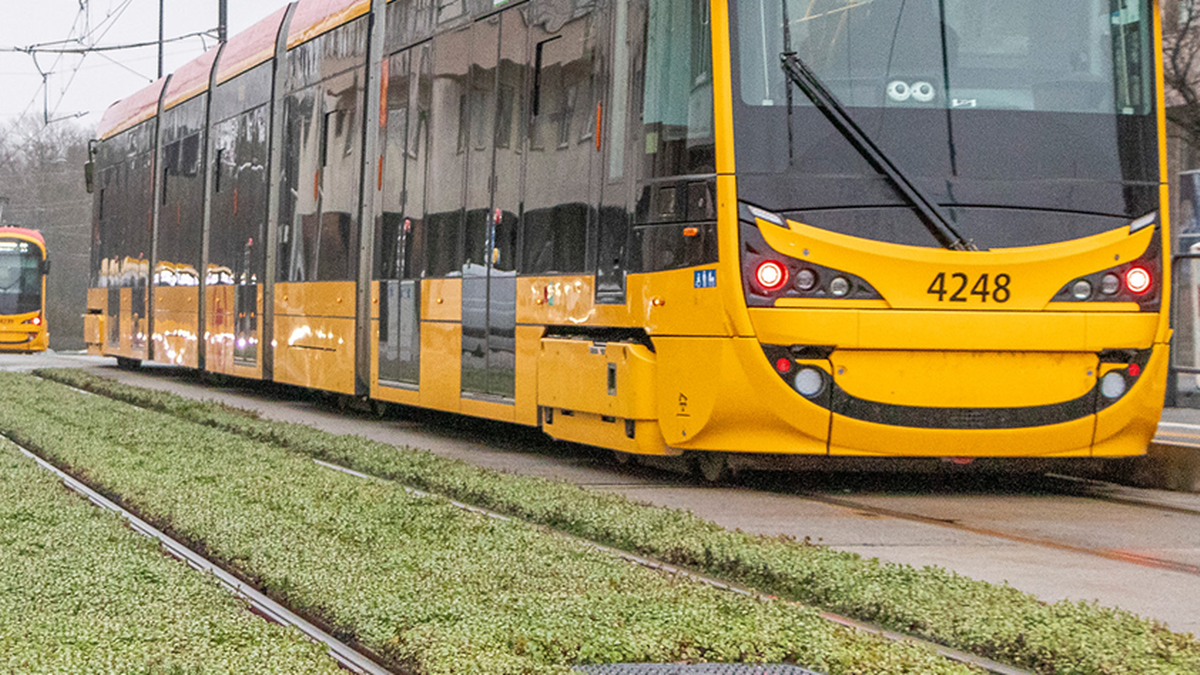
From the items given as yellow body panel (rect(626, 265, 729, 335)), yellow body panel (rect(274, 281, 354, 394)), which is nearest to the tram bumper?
yellow body panel (rect(626, 265, 729, 335))

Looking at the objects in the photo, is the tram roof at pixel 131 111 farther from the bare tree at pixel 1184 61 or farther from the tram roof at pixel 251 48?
the bare tree at pixel 1184 61

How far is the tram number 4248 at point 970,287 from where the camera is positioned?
8359 millimetres

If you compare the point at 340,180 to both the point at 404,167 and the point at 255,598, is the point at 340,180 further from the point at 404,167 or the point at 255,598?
the point at 255,598

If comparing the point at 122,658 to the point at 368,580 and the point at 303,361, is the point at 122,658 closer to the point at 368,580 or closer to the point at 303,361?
the point at 368,580

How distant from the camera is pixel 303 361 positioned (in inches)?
633

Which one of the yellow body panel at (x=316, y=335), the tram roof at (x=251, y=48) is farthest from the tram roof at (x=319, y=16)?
the yellow body panel at (x=316, y=335)

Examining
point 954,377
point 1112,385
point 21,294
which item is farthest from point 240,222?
point 21,294

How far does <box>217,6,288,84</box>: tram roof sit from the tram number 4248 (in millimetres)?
10692

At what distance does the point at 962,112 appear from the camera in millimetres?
8648

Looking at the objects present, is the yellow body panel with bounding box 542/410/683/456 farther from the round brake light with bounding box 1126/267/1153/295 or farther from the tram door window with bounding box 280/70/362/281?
the tram door window with bounding box 280/70/362/281

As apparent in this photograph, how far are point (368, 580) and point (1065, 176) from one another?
4722 millimetres

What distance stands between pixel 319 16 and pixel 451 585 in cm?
1148

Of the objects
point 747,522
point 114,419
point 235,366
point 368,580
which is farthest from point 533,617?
point 235,366

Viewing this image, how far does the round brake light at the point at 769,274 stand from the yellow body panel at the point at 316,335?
270 inches
